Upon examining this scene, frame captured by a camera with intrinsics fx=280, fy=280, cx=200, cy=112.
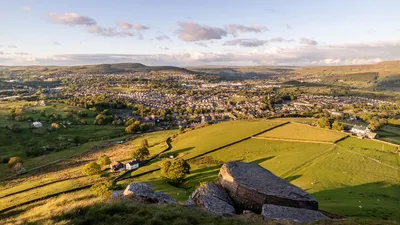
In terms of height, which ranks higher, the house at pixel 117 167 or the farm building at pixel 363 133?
the farm building at pixel 363 133

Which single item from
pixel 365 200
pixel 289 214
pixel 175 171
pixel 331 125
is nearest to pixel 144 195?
pixel 289 214

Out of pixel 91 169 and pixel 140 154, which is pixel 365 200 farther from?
pixel 91 169

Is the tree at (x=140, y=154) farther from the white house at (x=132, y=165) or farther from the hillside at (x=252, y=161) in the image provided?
the white house at (x=132, y=165)

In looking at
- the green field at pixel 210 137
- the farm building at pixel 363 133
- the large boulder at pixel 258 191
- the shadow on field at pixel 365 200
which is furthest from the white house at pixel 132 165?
the farm building at pixel 363 133

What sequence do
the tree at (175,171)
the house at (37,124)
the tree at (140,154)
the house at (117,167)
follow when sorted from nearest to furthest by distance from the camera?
the tree at (175,171) → the house at (117,167) → the tree at (140,154) → the house at (37,124)

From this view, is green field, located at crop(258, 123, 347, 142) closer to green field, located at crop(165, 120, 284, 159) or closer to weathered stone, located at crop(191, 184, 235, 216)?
green field, located at crop(165, 120, 284, 159)

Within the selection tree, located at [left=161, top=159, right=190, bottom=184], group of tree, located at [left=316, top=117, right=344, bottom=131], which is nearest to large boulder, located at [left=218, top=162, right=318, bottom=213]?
tree, located at [left=161, top=159, right=190, bottom=184]

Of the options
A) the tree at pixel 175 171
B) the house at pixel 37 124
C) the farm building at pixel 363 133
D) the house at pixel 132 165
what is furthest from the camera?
the house at pixel 37 124
